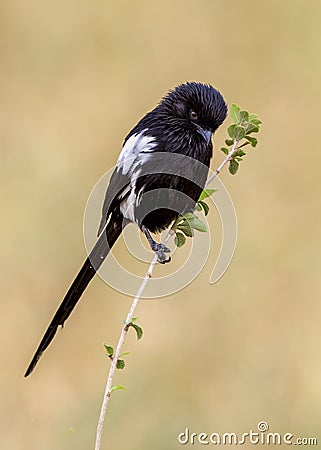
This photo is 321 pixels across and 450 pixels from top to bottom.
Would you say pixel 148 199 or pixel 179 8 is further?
pixel 179 8

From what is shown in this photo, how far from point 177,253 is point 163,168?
4.67ft

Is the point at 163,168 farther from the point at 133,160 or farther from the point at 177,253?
the point at 177,253

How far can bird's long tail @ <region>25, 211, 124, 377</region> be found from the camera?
2.56 metres

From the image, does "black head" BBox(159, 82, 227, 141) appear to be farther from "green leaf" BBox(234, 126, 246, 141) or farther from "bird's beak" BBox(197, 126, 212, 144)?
"green leaf" BBox(234, 126, 246, 141)

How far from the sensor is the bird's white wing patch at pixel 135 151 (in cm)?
269

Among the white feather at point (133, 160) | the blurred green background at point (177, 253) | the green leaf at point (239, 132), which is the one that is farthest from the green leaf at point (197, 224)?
the blurred green background at point (177, 253)

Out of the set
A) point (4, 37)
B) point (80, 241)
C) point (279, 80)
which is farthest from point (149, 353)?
point (4, 37)

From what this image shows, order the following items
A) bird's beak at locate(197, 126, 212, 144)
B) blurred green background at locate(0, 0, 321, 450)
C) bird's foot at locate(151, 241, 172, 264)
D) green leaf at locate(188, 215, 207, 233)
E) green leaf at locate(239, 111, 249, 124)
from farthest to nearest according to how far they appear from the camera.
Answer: blurred green background at locate(0, 0, 321, 450) < bird's beak at locate(197, 126, 212, 144) < bird's foot at locate(151, 241, 172, 264) < green leaf at locate(239, 111, 249, 124) < green leaf at locate(188, 215, 207, 233)

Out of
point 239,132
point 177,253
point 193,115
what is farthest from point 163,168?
point 177,253

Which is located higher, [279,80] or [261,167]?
[279,80]

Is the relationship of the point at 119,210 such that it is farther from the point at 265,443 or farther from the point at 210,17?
the point at 210,17

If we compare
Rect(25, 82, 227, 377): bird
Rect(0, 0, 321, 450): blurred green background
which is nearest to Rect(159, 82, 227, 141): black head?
Rect(25, 82, 227, 377): bird

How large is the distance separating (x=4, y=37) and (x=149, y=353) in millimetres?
2087

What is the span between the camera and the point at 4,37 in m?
4.58
